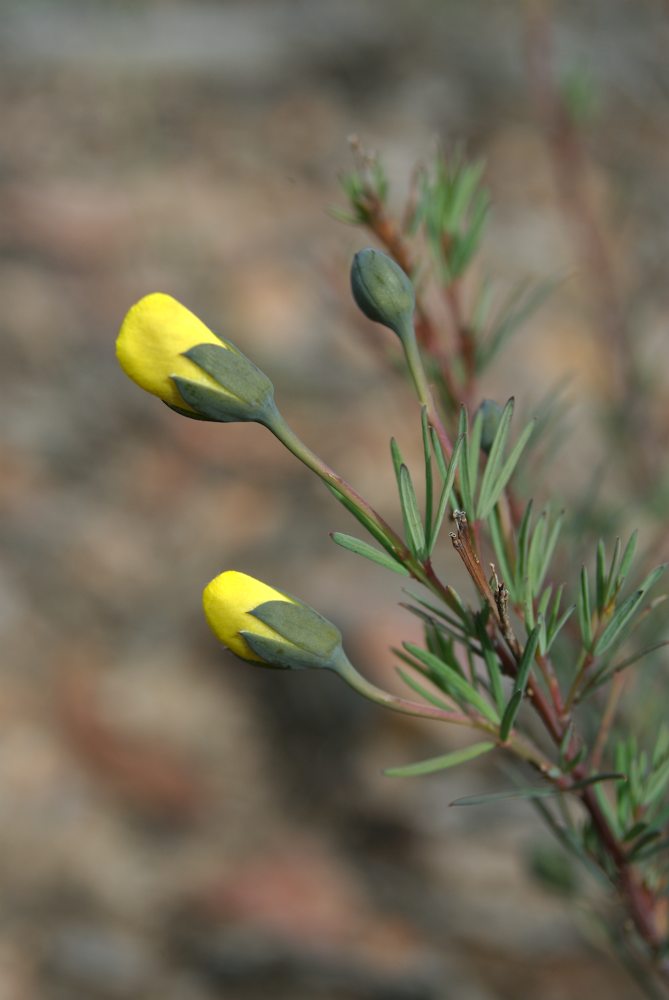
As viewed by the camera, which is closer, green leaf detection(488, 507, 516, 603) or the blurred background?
green leaf detection(488, 507, 516, 603)

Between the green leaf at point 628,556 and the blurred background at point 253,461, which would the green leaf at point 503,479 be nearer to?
the green leaf at point 628,556

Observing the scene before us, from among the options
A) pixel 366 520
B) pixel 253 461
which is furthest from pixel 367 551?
pixel 253 461

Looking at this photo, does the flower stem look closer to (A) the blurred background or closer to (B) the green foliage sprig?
(B) the green foliage sprig

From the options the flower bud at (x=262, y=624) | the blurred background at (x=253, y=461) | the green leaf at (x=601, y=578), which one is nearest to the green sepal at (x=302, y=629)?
the flower bud at (x=262, y=624)

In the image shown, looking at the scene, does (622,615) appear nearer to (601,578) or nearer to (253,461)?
(601,578)

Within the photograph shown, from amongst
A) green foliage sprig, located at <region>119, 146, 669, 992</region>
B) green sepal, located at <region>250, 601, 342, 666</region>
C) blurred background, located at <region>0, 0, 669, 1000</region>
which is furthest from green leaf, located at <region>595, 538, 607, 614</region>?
blurred background, located at <region>0, 0, 669, 1000</region>
